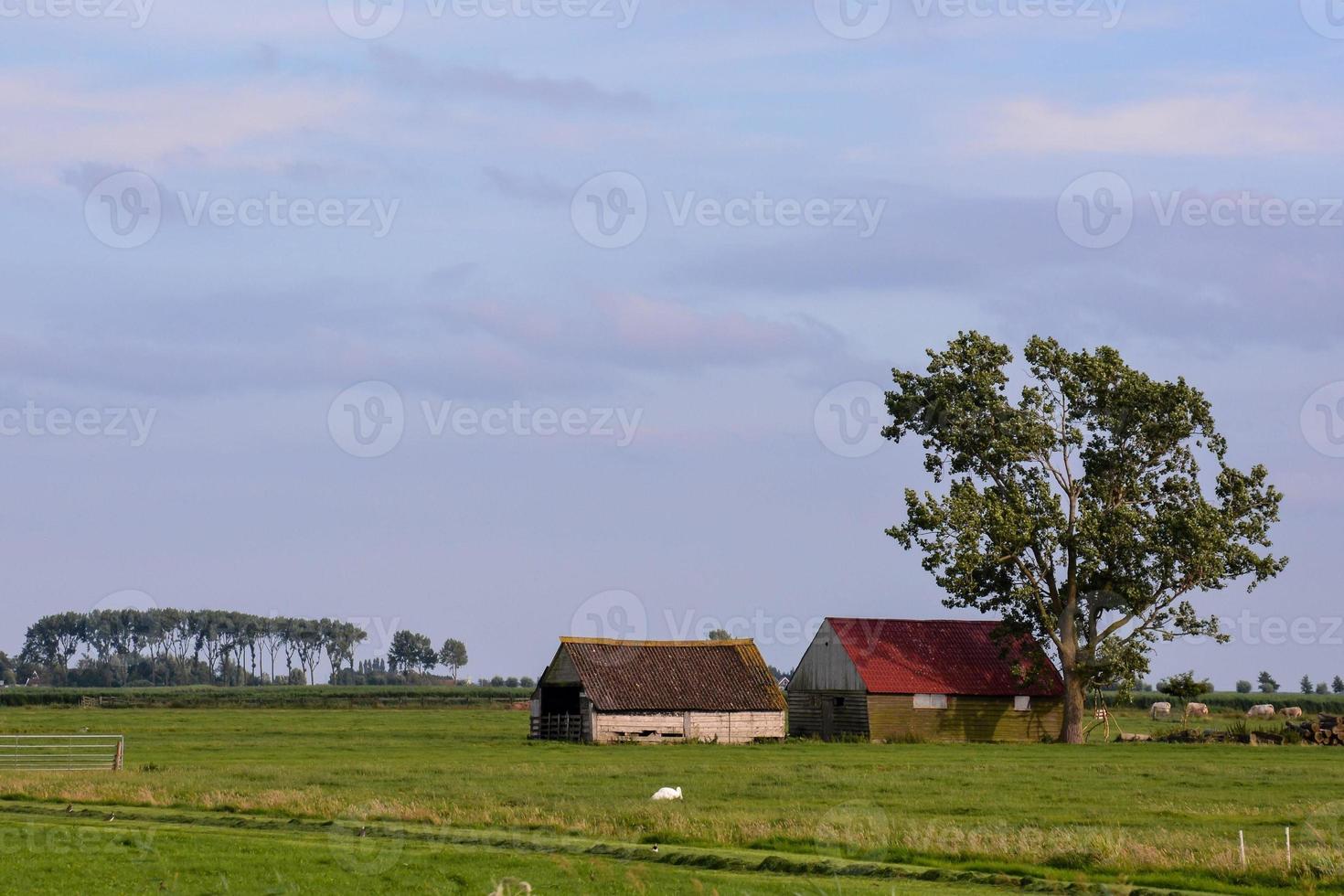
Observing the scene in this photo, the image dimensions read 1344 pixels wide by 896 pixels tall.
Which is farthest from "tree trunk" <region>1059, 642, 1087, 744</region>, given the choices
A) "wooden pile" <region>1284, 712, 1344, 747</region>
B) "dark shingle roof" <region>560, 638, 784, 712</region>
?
"dark shingle roof" <region>560, 638, 784, 712</region>

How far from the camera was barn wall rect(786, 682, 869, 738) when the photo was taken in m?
68.6

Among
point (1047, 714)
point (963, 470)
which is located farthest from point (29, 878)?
point (1047, 714)

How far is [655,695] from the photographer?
66.8 metres

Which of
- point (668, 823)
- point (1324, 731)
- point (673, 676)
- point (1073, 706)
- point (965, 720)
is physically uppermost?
point (673, 676)

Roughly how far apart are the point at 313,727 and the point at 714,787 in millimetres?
42904

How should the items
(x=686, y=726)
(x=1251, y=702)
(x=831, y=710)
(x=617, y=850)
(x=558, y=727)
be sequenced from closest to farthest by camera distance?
(x=617, y=850), (x=686, y=726), (x=558, y=727), (x=831, y=710), (x=1251, y=702)

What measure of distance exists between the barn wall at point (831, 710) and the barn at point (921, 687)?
1.6 inches

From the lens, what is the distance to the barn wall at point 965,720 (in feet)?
224

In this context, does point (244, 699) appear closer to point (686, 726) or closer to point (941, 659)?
point (686, 726)

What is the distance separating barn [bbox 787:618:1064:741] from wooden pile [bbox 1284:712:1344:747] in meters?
10.1

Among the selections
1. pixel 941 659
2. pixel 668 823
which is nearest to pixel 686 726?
pixel 941 659

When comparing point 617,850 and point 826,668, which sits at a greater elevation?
point 826,668

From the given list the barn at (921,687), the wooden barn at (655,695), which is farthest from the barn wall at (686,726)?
the barn at (921,687)

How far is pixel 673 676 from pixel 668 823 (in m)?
40.2
